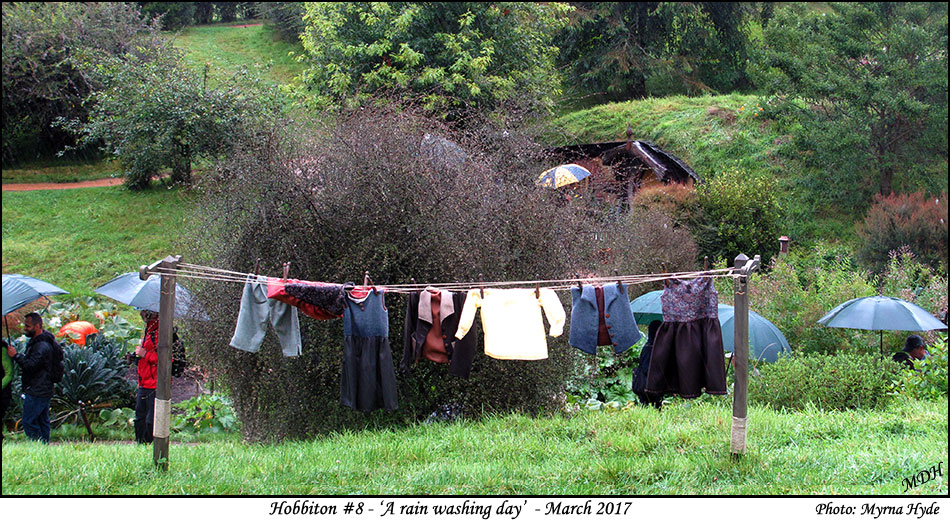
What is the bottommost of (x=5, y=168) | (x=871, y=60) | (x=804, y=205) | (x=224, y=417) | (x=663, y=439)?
(x=224, y=417)

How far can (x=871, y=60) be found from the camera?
20375 millimetres

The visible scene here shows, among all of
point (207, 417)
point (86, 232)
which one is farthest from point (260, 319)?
point (86, 232)

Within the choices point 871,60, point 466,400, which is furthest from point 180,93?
point 871,60

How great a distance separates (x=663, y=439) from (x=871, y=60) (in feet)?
60.0

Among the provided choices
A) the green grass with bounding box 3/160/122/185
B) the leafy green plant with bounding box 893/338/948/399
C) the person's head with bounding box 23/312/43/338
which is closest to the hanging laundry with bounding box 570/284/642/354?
the leafy green plant with bounding box 893/338/948/399

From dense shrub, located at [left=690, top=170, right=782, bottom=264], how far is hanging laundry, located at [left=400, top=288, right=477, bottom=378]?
12.7m

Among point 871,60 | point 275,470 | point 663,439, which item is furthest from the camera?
point 871,60

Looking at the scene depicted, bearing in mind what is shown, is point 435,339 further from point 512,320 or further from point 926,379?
point 926,379

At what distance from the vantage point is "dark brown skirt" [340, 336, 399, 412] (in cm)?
614

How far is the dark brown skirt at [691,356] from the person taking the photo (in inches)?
226

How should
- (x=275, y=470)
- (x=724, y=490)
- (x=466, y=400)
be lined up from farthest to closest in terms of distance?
(x=466, y=400)
(x=275, y=470)
(x=724, y=490)

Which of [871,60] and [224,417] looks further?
[871,60]

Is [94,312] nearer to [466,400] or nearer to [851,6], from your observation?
[466,400]

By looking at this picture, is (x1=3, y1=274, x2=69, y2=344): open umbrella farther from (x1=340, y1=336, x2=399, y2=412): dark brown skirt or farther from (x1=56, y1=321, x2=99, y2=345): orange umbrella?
(x1=340, y1=336, x2=399, y2=412): dark brown skirt
